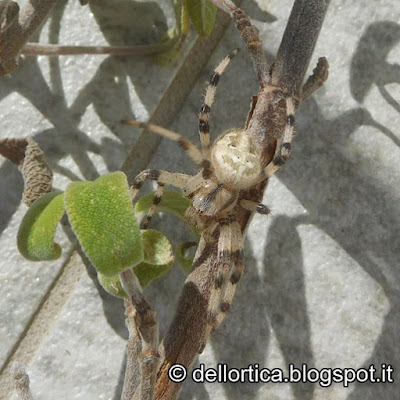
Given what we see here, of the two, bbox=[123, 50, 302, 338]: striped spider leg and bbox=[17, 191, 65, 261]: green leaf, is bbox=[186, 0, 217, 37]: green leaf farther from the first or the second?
bbox=[17, 191, 65, 261]: green leaf

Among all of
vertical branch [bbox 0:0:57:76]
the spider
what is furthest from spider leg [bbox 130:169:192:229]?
vertical branch [bbox 0:0:57:76]

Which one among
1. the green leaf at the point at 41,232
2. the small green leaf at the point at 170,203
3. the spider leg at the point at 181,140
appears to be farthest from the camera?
the spider leg at the point at 181,140

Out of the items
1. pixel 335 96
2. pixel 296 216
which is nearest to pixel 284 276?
pixel 296 216

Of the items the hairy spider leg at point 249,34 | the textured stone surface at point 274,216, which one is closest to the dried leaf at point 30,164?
the textured stone surface at point 274,216

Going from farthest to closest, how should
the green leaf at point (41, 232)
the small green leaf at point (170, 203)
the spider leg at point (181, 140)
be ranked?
the spider leg at point (181, 140)
the small green leaf at point (170, 203)
the green leaf at point (41, 232)

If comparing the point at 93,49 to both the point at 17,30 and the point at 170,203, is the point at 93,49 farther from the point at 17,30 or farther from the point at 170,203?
the point at 170,203

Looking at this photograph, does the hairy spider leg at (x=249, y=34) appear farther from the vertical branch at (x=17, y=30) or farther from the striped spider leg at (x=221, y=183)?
the vertical branch at (x=17, y=30)
